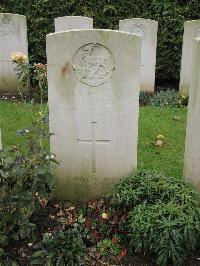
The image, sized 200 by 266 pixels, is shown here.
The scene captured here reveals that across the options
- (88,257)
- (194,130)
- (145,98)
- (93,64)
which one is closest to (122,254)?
(88,257)

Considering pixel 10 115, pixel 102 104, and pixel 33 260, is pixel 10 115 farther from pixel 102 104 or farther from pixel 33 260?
pixel 33 260

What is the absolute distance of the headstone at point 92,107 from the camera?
3682mm

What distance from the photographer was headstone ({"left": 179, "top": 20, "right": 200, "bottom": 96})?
7992mm

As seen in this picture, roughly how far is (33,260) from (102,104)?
1.55m

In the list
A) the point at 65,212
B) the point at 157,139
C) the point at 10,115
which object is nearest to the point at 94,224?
the point at 65,212

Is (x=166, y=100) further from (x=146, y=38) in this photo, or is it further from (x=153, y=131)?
(x=153, y=131)

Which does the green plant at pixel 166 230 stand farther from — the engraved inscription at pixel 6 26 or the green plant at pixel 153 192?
the engraved inscription at pixel 6 26

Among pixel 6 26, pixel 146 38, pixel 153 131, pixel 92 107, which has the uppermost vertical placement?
pixel 6 26

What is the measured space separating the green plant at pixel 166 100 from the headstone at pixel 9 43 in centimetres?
287

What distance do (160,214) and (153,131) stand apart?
299 cm

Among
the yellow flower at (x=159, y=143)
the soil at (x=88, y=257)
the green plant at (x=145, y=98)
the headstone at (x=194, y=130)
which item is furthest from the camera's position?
the green plant at (x=145, y=98)

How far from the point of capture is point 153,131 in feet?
20.3

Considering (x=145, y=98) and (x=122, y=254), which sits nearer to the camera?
(x=122, y=254)

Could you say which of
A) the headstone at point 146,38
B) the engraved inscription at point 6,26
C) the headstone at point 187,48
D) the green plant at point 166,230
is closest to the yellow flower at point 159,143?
the green plant at point 166,230
